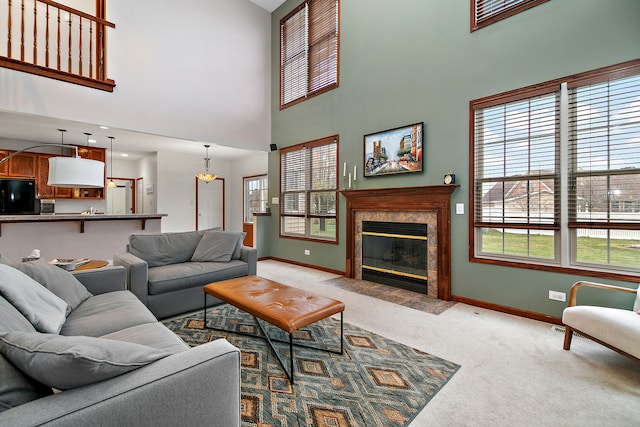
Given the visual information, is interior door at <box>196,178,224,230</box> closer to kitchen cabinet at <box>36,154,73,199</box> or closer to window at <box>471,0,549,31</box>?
Result: kitchen cabinet at <box>36,154,73,199</box>

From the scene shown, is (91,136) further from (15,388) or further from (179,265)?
(15,388)

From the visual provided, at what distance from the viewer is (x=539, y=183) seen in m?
3.09

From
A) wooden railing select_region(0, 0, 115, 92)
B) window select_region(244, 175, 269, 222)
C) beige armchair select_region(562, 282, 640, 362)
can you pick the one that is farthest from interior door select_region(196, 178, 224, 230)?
beige armchair select_region(562, 282, 640, 362)

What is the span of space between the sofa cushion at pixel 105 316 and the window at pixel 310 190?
11.5 ft

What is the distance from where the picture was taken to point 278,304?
7.25ft

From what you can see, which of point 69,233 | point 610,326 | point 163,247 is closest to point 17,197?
point 69,233

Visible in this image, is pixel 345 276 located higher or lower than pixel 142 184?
lower

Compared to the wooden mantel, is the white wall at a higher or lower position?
higher

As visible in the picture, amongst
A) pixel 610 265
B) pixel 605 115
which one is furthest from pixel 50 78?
pixel 610 265

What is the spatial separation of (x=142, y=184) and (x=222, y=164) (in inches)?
89.6

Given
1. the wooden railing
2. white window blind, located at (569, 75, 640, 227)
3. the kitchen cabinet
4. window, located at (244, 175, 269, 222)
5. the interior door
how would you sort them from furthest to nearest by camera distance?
the interior door → window, located at (244, 175, 269, 222) → the kitchen cabinet → the wooden railing → white window blind, located at (569, 75, 640, 227)

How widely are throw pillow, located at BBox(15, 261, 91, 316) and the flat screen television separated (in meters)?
4.31

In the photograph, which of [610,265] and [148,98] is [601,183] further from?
[148,98]

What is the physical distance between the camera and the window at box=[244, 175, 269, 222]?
7855mm
